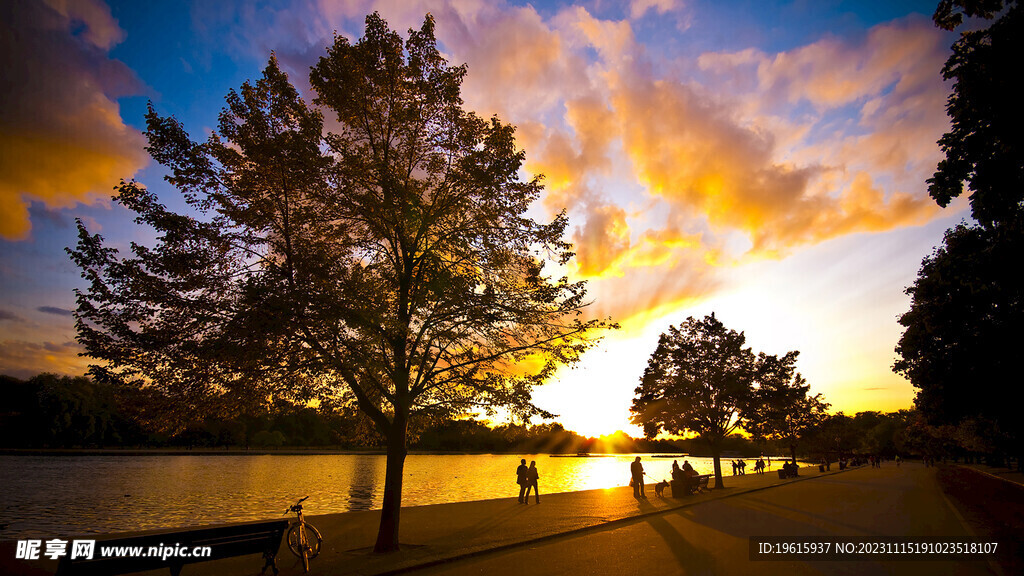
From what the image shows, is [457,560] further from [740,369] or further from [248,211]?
[740,369]

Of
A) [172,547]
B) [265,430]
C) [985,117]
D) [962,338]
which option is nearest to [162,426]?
[172,547]

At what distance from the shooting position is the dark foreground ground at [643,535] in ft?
33.1

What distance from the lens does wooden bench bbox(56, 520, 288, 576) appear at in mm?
7051

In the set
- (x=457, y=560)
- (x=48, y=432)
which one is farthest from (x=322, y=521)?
(x=48, y=432)

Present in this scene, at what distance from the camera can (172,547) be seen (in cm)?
781

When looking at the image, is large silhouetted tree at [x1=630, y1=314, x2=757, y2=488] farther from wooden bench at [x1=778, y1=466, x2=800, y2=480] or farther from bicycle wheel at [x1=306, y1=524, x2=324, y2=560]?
bicycle wheel at [x1=306, y1=524, x2=324, y2=560]

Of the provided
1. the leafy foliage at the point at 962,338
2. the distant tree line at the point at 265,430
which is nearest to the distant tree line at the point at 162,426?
the distant tree line at the point at 265,430

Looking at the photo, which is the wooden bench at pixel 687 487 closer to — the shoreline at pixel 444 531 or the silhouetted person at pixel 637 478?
the shoreline at pixel 444 531

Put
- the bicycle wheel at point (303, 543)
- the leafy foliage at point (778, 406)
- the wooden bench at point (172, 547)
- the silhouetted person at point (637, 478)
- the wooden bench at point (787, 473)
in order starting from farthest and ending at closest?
the wooden bench at point (787, 473), the leafy foliage at point (778, 406), the silhouetted person at point (637, 478), the bicycle wheel at point (303, 543), the wooden bench at point (172, 547)

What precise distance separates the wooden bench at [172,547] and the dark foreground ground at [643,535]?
44.2 inches

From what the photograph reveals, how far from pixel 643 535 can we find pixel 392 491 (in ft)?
25.7

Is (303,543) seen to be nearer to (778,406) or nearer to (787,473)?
(778,406)

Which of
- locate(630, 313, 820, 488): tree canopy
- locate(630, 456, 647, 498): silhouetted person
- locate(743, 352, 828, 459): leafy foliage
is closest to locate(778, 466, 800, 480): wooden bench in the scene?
locate(743, 352, 828, 459): leafy foliage

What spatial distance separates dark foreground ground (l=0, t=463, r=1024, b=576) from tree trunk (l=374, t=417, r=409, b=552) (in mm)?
460
